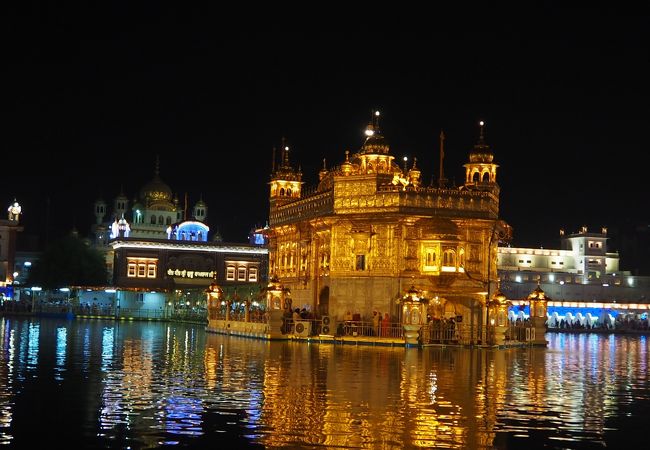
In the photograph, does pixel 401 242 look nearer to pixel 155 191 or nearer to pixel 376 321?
pixel 376 321

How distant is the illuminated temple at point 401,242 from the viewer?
42438mm

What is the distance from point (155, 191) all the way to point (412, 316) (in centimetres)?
7459

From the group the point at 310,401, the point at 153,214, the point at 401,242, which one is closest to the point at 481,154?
the point at 401,242

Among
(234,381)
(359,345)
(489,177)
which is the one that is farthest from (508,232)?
(234,381)

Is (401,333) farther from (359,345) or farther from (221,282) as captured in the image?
(221,282)

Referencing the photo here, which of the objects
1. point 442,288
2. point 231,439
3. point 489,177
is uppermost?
point 489,177

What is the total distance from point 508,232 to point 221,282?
46.3 m

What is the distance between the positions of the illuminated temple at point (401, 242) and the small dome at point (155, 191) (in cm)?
6723

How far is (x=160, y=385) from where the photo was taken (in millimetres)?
20812

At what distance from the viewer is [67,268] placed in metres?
89.9

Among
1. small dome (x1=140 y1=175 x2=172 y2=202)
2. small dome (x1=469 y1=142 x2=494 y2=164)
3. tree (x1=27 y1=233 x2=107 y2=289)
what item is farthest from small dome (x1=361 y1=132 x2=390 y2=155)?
small dome (x1=140 y1=175 x2=172 y2=202)

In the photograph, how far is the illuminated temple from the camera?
42438 millimetres

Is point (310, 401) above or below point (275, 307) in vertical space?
below

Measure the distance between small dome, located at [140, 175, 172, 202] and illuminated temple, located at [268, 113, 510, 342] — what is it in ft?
221
